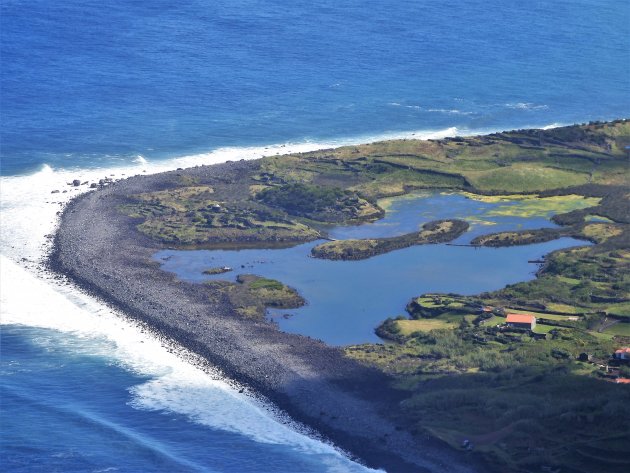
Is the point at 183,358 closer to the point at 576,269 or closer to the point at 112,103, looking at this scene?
the point at 576,269

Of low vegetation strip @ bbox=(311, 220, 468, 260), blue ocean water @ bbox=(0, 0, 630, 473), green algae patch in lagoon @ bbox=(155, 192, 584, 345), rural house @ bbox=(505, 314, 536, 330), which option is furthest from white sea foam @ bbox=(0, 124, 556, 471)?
low vegetation strip @ bbox=(311, 220, 468, 260)

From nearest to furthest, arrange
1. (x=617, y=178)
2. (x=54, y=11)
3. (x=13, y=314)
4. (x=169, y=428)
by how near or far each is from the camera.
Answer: (x=169, y=428)
(x=13, y=314)
(x=617, y=178)
(x=54, y=11)

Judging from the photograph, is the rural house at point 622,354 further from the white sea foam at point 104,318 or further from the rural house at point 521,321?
the white sea foam at point 104,318

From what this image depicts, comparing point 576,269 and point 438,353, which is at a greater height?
point 576,269

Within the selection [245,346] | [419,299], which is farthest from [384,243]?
[245,346]

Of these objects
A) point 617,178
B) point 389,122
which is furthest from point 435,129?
→ point 617,178

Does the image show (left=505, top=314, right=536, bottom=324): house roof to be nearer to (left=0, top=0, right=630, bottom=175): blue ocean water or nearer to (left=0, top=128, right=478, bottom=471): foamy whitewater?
(left=0, top=128, right=478, bottom=471): foamy whitewater
